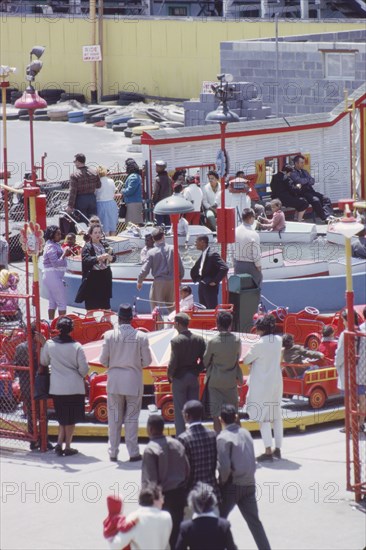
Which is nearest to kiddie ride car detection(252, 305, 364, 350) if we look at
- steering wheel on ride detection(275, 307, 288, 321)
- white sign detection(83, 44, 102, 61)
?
steering wheel on ride detection(275, 307, 288, 321)

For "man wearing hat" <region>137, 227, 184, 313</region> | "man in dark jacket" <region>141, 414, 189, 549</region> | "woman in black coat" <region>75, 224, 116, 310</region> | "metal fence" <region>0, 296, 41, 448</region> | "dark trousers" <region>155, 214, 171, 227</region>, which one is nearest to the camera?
"man in dark jacket" <region>141, 414, 189, 549</region>

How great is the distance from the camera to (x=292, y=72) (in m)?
32.7

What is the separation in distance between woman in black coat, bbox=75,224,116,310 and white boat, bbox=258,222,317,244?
4.92 meters

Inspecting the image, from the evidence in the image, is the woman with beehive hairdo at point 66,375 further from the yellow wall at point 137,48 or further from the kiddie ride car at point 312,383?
the yellow wall at point 137,48

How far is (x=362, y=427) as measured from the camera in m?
14.1

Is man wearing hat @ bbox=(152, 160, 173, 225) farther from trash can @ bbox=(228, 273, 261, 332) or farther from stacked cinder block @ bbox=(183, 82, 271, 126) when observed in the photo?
trash can @ bbox=(228, 273, 261, 332)

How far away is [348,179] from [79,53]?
2332cm

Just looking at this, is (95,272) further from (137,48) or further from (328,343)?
(137,48)

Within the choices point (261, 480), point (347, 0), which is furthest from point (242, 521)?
Result: point (347, 0)

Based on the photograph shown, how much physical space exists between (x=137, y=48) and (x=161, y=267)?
3279 cm

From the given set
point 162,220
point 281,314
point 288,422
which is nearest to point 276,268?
point 281,314

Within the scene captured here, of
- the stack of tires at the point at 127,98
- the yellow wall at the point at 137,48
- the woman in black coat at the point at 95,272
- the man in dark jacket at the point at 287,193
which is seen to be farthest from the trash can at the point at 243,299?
the stack of tires at the point at 127,98

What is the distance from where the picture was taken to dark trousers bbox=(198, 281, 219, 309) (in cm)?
1809

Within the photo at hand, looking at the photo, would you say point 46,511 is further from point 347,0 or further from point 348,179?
point 347,0
